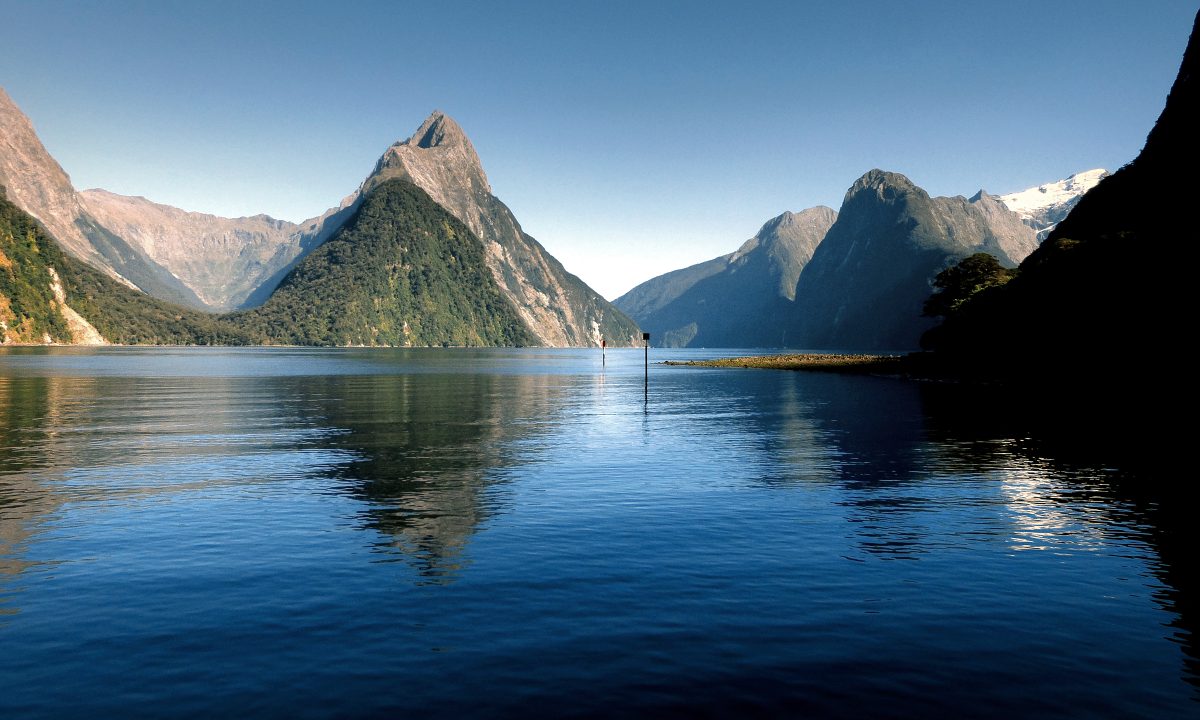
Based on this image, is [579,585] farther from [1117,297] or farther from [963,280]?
[963,280]

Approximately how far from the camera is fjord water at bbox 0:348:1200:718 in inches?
530

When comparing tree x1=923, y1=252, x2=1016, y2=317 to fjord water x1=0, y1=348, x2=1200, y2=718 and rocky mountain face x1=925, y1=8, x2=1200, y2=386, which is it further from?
fjord water x1=0, y1=348, x2=1200, y2=718

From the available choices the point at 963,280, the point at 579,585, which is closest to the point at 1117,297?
the point at 963,280

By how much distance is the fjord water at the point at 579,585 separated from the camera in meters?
13.5

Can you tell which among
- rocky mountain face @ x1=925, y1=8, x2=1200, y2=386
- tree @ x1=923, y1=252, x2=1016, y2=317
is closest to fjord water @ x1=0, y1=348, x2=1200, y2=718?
rocky mountain face @ x1=925, y1=8, x2=1200, y2=386

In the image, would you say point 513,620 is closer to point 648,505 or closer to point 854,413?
point 648,505

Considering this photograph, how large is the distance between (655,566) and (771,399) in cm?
7413

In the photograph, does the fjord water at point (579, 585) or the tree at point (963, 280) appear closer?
the fjord water at point (579, 585)

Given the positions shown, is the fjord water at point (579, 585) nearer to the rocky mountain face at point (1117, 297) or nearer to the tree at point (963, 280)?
the rocky mountain face at point (1117, 297)

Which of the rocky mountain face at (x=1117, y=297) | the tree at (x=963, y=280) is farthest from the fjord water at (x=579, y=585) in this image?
the tree at (x=963, y=280)

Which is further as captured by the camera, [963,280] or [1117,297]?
[963,280]

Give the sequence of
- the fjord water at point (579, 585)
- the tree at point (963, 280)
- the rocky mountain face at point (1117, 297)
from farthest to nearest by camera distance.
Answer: the tree at point (963, 280), the rocky mountain face at point (1117, 297), the fjord water at point (579, 585)

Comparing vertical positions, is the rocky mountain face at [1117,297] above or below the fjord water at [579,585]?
above

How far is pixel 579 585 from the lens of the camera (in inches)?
770
